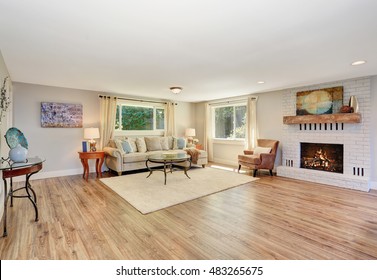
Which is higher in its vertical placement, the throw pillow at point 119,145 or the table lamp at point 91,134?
the table lamp at point 91,134

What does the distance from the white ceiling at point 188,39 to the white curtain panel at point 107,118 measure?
1536mm

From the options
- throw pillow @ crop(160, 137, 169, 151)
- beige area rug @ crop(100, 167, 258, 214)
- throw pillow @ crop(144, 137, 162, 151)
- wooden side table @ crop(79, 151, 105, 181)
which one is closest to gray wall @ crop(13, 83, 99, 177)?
wooden side table @ crop(79, 151, 105, 181)

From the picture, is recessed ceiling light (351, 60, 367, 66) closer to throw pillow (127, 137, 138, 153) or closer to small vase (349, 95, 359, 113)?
small vase (349, 95, 359, 113)

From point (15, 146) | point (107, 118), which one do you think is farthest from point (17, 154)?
point (107, 118)

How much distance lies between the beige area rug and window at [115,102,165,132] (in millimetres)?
1818

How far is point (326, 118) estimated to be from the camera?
169 inches

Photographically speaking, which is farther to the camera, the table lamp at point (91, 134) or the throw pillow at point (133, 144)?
the throw pillow at point (133, 144)

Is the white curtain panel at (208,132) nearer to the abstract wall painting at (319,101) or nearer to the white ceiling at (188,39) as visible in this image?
the abstract wall painting at (319,101)

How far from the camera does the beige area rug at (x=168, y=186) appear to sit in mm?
3197

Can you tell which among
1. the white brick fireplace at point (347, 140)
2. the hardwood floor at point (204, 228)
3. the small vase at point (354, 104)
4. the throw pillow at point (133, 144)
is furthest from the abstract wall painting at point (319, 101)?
the throw pillow at point (133, 144)

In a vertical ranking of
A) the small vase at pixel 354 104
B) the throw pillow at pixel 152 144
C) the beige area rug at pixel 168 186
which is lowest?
the beige area rug at pixel 168 186

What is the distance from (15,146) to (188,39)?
264 centimetres

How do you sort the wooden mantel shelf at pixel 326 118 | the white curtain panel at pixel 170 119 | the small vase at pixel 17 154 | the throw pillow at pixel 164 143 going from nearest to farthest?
the small vase at pixel 17 154 → the wooden mantel shelf at pixel 326 118 → the throw pillow at pixel 164 143 → the white curtain panel at pixel 170 119

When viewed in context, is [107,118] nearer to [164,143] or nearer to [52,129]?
[52,129]
